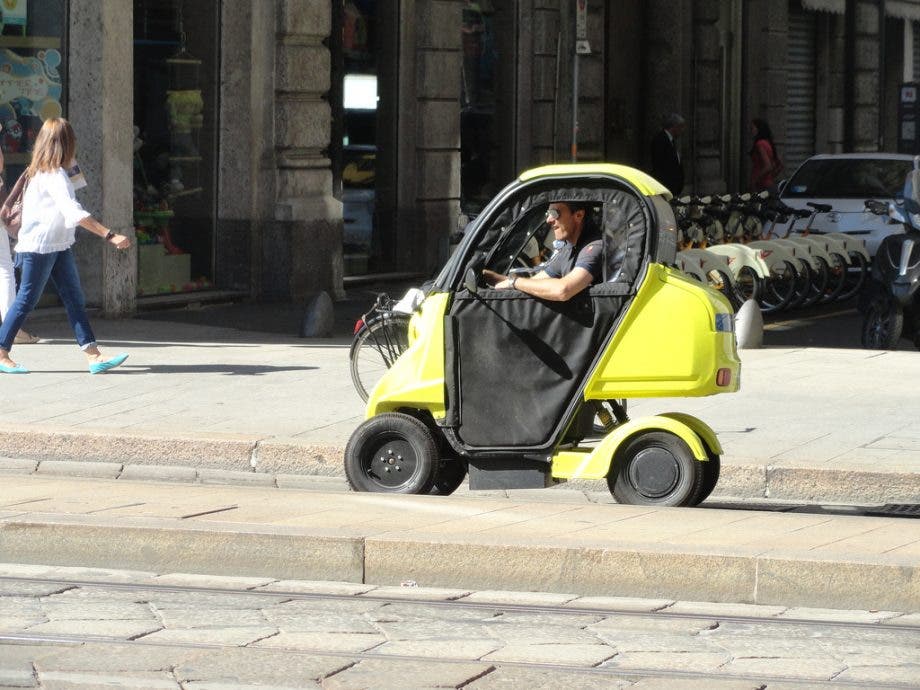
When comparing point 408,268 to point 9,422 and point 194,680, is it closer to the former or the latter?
point 9,422

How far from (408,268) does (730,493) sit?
11.5 meters

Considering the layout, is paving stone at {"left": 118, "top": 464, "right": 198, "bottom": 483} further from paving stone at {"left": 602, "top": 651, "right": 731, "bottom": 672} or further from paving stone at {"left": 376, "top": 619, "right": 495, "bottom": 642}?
paving stone at {"left": 602, "top": 651, "right": 731, "bottom": 672}

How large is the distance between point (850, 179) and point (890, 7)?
1692 cm

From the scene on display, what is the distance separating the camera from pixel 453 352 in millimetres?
7945

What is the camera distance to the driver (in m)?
7.76

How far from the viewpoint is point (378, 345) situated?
10273 mm

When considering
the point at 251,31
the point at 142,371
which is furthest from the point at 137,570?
the point at 251,31

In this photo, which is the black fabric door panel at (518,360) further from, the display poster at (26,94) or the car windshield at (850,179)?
the car windshield at (850,179)

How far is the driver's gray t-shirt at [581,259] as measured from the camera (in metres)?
7.87

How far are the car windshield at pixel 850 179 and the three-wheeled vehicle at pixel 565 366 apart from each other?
42.3 ft

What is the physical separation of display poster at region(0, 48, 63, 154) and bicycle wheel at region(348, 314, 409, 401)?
18.2 feet

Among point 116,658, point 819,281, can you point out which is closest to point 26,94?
point 819,281

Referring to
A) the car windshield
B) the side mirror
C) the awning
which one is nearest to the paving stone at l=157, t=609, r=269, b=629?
the side mirror

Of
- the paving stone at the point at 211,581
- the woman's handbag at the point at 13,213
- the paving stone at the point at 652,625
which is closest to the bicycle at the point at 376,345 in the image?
the woman's handbag at the point at 13,213
